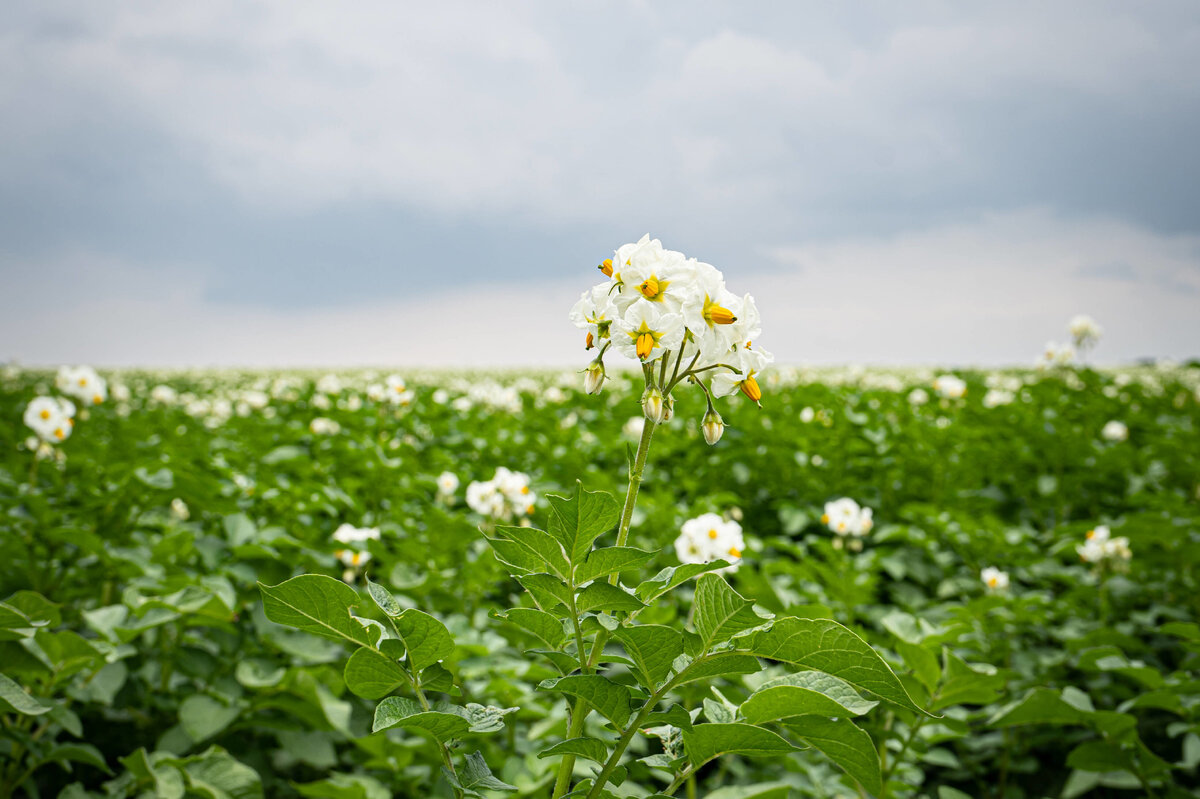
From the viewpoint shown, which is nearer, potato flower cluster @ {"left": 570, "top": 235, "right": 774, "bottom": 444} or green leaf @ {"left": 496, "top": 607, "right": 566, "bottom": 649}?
green leaf @ {"left": 496, "top": 607, "right": 566, "bottom": 649}

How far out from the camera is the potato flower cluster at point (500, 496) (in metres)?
3.18

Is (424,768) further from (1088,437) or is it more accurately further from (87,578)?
(1088,437)

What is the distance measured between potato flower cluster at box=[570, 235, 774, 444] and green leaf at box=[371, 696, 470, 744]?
19.4 inches

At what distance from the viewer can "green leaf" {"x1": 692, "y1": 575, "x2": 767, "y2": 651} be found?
95 cm

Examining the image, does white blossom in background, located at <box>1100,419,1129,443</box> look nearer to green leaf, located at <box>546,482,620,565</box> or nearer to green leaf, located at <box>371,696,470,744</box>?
green leaf, located at <box>546,482,620,565</box>

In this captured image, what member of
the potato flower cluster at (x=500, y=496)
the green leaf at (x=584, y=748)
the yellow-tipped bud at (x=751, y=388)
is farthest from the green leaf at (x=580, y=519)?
the potato flower cluster at (x=500, y=496)

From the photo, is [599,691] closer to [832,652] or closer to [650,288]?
[832,652]

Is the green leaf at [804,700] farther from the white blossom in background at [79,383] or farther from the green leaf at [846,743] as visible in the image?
the white blossom in background at [79,383]

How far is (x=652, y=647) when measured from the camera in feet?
3.18

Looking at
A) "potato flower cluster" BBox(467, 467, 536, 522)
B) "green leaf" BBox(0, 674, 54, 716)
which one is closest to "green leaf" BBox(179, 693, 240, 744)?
"green leaf" BBox(0, 674, 54, 716)

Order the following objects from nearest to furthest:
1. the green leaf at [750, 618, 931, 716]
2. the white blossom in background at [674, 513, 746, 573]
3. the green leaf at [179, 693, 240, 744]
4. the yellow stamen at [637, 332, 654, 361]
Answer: the green leaf at [750, 618, 931, 716], the yellow stamen at [637, 332, 654, 361], the green leaf at [179, 693, 240, 744], the white blossom in background at [674, 513, 746, 573]

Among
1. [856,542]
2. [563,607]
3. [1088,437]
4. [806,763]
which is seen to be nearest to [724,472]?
[856,542]

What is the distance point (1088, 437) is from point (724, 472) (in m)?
2.69

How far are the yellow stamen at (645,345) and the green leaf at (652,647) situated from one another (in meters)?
0.39
